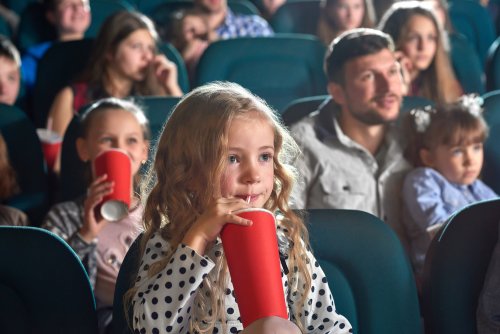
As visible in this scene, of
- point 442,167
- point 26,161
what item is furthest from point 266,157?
point 26,161

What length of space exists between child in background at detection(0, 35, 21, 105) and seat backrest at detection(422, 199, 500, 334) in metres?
2.17

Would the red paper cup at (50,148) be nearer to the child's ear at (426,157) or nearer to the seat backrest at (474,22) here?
the child's ear at (426,157)

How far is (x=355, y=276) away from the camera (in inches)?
→ 71.9

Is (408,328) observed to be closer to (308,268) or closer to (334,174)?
(308,268)

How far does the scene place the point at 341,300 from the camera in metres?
1.82

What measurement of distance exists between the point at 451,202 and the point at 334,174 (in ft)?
1.07

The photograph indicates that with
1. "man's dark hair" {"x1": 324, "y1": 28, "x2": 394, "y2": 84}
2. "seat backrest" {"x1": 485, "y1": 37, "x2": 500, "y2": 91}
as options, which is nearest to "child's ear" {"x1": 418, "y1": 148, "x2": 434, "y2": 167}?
"man's dark hair" {"x1": 324, "y1": 28, "x2": 394, "y2": 84}

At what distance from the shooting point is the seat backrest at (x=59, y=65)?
3783 millimetres

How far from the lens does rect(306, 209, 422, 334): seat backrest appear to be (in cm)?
181

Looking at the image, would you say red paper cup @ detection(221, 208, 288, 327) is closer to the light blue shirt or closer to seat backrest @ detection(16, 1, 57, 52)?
the light blue shirt

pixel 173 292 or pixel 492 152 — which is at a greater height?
pixel 173 292

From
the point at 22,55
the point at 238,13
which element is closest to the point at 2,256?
the point at 22,55

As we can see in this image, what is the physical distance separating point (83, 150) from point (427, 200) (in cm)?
93

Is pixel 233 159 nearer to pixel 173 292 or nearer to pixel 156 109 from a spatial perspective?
pixel 173 292
